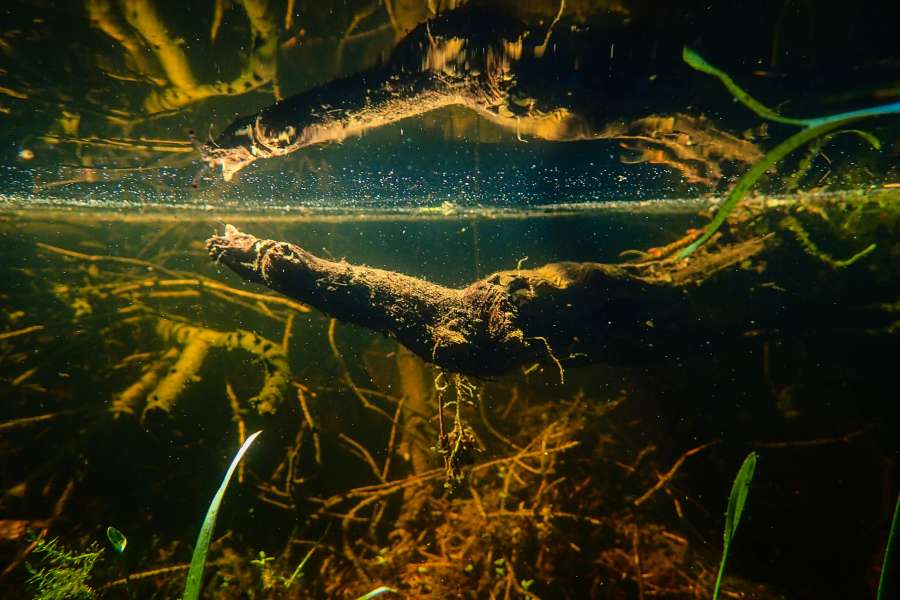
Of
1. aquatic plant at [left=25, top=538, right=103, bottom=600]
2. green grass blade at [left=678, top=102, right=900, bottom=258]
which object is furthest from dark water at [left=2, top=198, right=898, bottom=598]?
green grass blade at [left=678, top=102, right=900, bottom=258]

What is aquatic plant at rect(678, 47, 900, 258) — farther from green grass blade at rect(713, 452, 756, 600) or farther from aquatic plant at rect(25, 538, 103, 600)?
aquatic plant at rect(25, 538, 103, 600)

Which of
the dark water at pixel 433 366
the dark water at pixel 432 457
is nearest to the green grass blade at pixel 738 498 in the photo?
the dark water at pixel 433 366

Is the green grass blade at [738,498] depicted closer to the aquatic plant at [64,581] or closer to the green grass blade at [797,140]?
the green grass blade at [797,140]

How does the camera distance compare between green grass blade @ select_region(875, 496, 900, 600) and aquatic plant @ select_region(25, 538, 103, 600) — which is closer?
green grass blade @ select_region(875, 496, 900, 600)

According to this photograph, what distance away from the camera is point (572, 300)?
3.49m

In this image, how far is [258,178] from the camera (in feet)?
17.6

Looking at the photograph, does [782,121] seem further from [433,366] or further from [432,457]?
[432,457]

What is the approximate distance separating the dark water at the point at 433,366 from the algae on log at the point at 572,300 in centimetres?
7

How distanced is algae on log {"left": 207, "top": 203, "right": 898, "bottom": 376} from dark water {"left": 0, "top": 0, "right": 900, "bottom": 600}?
0.23 ft

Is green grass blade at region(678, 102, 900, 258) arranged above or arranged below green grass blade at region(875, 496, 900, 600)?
above

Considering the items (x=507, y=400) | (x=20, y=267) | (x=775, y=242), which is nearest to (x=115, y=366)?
(x=20, y=267)

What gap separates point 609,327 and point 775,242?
232 cm

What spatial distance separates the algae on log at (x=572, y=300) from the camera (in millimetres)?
3383

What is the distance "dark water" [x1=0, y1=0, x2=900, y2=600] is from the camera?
11.0ft
